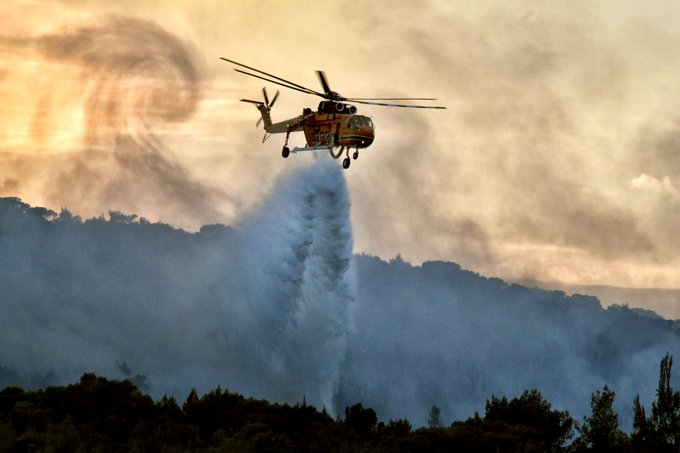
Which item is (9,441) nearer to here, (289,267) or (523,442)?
(523,442)

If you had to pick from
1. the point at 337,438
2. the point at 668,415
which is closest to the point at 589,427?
the point at 668,415

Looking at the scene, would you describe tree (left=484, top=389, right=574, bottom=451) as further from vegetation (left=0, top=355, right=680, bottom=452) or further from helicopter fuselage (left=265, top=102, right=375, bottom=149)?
helicopter fuselage (left=265, top=102, right=375, bottom=149)

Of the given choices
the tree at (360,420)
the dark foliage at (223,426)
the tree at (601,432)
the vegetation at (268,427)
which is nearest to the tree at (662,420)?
the vegetation at (268,427)

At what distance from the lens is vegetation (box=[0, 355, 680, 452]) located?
148ft

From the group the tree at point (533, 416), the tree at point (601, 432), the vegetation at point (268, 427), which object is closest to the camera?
the vegetation at point (268, 427)

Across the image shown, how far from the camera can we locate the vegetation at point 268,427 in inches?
1770

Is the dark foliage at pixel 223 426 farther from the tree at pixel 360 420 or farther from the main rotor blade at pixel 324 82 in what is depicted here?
the main rotor blade at pixel 324 82

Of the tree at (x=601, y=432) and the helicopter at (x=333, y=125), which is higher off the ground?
the helicopter at (x=333, y=125)

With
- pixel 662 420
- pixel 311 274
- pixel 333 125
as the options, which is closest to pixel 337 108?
pixel 333 125

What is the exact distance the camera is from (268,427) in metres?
49.4

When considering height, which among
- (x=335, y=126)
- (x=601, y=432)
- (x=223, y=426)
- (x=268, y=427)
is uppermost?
(x=335, y=126)

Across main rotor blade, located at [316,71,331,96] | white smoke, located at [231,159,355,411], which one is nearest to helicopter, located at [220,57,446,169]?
main rotor blade, located at [316,71,331,96]

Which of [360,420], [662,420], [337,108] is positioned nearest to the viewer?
[662,420]

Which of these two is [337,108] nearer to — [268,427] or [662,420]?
[268,427]
